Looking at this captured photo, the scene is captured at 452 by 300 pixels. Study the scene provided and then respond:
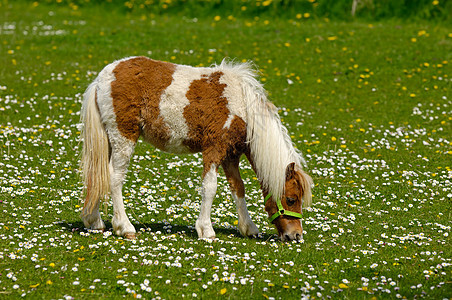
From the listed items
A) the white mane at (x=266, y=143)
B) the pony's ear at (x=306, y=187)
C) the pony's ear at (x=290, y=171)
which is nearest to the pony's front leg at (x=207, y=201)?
the white mane at (x=266, y=143)

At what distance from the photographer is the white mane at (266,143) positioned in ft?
27.2

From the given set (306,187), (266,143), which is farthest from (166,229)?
(306,187)

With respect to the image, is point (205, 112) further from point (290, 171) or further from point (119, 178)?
point (119, 178)

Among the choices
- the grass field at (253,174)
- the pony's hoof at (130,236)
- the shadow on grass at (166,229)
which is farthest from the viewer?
the shadow on grass at (166,229)

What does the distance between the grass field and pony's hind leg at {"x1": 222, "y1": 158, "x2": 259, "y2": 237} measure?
7.9 inches

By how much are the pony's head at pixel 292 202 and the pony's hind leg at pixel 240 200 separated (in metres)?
0.54

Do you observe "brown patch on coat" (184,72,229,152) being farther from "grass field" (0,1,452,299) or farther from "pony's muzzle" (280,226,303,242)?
"pony's muzzle" (280,226,303,242)

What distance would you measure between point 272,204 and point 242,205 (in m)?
0.56

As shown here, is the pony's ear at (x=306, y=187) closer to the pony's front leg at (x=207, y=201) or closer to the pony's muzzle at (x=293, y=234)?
the pony's muzzle at (x=293, y=234)

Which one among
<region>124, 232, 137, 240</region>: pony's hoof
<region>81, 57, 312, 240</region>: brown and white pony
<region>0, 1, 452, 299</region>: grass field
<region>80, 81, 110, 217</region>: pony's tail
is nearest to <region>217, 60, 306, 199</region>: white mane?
<region>81, 57, 312, 240</region>: brown and white pony

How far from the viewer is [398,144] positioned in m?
13.9

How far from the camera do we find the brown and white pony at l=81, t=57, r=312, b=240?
27.3 feet

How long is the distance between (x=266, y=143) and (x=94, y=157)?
2633 mm

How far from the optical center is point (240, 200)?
8.81 metres
